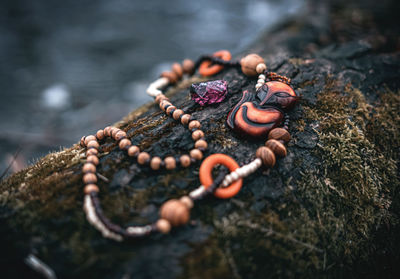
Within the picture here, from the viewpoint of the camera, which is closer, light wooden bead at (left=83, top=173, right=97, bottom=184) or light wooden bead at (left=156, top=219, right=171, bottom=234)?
light wooden bead at (left=156, top=219, right=171, bottom=234)

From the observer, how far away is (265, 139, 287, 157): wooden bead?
2.29 meters

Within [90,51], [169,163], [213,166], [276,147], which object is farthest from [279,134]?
[90,51]

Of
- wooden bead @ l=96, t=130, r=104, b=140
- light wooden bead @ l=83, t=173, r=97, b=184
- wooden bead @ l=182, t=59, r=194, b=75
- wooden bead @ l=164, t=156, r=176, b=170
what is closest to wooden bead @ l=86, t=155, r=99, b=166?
light wooden bead @ l=83, t=173, r=97, b=184

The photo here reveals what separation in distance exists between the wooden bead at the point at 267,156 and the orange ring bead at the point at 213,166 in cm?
23

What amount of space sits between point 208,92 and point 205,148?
0.72m

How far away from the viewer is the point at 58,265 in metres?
1.82

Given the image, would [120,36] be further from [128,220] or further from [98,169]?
[128,220]

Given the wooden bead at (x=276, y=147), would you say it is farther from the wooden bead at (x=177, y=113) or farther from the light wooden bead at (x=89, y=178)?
the light wooden bead at (x=89, y=178)

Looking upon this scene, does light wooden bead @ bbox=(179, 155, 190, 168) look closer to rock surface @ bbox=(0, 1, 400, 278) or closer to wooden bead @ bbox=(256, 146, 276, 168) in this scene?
rock surface @ bbox=(0, 1, 400, 278)

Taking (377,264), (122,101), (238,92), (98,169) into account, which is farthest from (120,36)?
(377,264)

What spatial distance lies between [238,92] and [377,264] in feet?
7.17

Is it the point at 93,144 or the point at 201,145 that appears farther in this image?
the point at 93,144

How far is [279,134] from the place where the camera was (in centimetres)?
238

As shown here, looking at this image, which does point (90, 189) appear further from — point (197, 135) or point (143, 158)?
point (197, 135)
